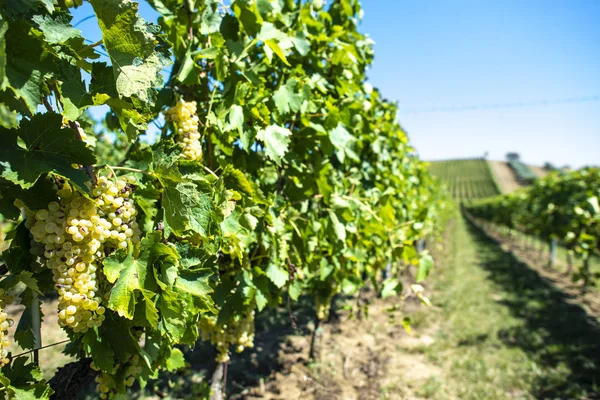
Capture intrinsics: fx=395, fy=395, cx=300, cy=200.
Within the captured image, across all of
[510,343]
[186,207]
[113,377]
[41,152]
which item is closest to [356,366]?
[510,343]

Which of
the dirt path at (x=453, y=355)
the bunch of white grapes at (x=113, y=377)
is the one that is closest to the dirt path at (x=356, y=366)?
the dirt path at (x=453, y=355)

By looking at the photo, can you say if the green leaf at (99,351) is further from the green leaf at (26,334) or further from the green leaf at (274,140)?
the green leaf at (274,140)

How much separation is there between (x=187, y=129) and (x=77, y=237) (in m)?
0.72

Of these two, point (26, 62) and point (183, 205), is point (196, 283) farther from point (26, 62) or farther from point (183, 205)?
point (26, 62)

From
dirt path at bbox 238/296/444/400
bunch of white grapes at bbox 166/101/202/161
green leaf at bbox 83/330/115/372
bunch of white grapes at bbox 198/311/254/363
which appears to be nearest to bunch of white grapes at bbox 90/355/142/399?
green leaf at bbox 83/330/115/372

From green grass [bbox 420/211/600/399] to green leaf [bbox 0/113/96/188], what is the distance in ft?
14.4

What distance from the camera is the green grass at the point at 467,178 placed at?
245 ft

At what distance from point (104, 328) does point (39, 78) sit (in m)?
0.92

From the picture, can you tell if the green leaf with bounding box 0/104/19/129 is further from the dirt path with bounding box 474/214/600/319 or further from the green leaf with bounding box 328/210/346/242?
the dirt path with bounding box 474/214/600/319

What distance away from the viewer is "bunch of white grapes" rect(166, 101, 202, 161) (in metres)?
1.69

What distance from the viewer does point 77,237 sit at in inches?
45.4

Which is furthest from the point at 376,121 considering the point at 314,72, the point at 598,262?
the point at 598,262

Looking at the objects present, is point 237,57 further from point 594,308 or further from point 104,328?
point 594,308

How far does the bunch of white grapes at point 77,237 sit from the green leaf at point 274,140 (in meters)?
0.84
